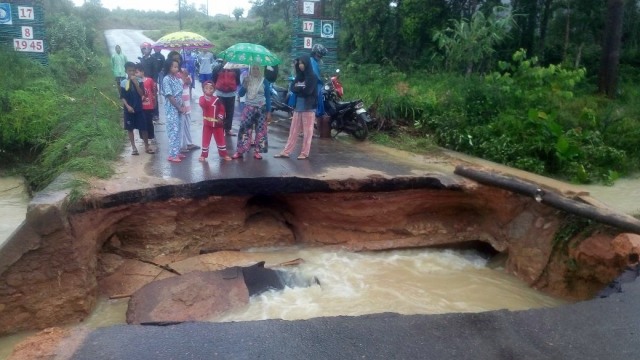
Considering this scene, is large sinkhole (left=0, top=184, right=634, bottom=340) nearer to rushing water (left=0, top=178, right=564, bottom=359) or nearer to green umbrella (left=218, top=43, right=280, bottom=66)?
rushing water (left=0, top=178, right=564, bottom=359)

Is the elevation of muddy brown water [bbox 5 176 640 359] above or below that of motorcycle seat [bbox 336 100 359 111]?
below

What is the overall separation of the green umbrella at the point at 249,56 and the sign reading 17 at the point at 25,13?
29.3ft

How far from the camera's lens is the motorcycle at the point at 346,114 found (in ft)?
34.3

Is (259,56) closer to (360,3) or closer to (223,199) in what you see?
(223,199)

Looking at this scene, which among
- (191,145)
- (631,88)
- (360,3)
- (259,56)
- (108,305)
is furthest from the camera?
(360,3)

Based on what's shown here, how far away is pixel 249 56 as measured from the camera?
7.49 m

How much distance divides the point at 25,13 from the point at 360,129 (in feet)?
31.7

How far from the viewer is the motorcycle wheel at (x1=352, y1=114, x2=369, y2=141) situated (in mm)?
10477

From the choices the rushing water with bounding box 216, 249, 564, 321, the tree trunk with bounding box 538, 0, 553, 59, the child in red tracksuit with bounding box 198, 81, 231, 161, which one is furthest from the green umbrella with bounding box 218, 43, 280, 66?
the tree trunk with bounding box 538, 0, 553, 59

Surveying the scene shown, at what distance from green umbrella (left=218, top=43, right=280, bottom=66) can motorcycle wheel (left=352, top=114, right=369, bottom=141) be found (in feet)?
10.3

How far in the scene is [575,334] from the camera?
14.0 ft

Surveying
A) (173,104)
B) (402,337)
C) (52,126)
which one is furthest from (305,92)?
(52,126)

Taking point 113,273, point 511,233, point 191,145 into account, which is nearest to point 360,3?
point 191,145

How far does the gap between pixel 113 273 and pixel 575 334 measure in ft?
16.7
